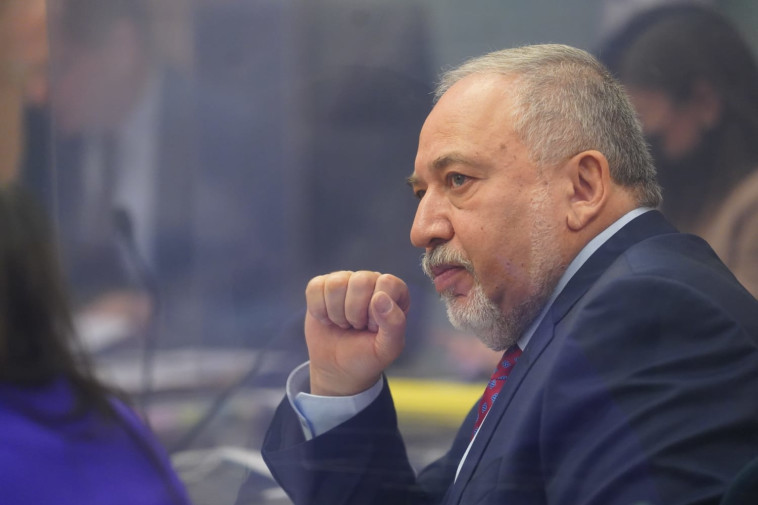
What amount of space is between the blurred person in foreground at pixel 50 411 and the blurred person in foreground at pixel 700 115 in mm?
963

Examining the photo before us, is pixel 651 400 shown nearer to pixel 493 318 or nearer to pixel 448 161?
pixel 493 318

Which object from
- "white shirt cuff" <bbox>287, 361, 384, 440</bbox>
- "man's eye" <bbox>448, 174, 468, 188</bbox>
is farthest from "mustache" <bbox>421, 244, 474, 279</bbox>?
"white shirt cuff" <bbox>287, 361, 384, 440</bbox>

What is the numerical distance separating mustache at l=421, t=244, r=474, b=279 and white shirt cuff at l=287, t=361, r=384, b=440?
0.74 ft

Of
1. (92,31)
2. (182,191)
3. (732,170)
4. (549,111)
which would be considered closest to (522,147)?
(549,111)

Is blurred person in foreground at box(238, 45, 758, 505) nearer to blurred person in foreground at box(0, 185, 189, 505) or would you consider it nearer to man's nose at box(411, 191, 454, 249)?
man's nose at box(411, 191, 454, 249)

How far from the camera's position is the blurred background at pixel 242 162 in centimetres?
148

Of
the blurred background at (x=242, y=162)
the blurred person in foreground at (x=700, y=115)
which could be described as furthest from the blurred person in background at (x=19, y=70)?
the blurred person in foreground at (x=700, y=115)

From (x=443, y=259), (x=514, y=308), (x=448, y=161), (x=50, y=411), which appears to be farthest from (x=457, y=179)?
(x=50, y=411)

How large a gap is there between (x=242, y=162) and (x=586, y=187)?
60 centimetres

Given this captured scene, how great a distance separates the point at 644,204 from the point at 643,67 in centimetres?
25

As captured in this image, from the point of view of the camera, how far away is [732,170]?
1.42m

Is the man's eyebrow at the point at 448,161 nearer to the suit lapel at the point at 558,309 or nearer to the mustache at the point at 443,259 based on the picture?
the mustache at the point at 443,259

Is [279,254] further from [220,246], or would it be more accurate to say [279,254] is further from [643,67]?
[643,67]

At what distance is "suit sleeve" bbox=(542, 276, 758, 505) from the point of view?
1042mm
